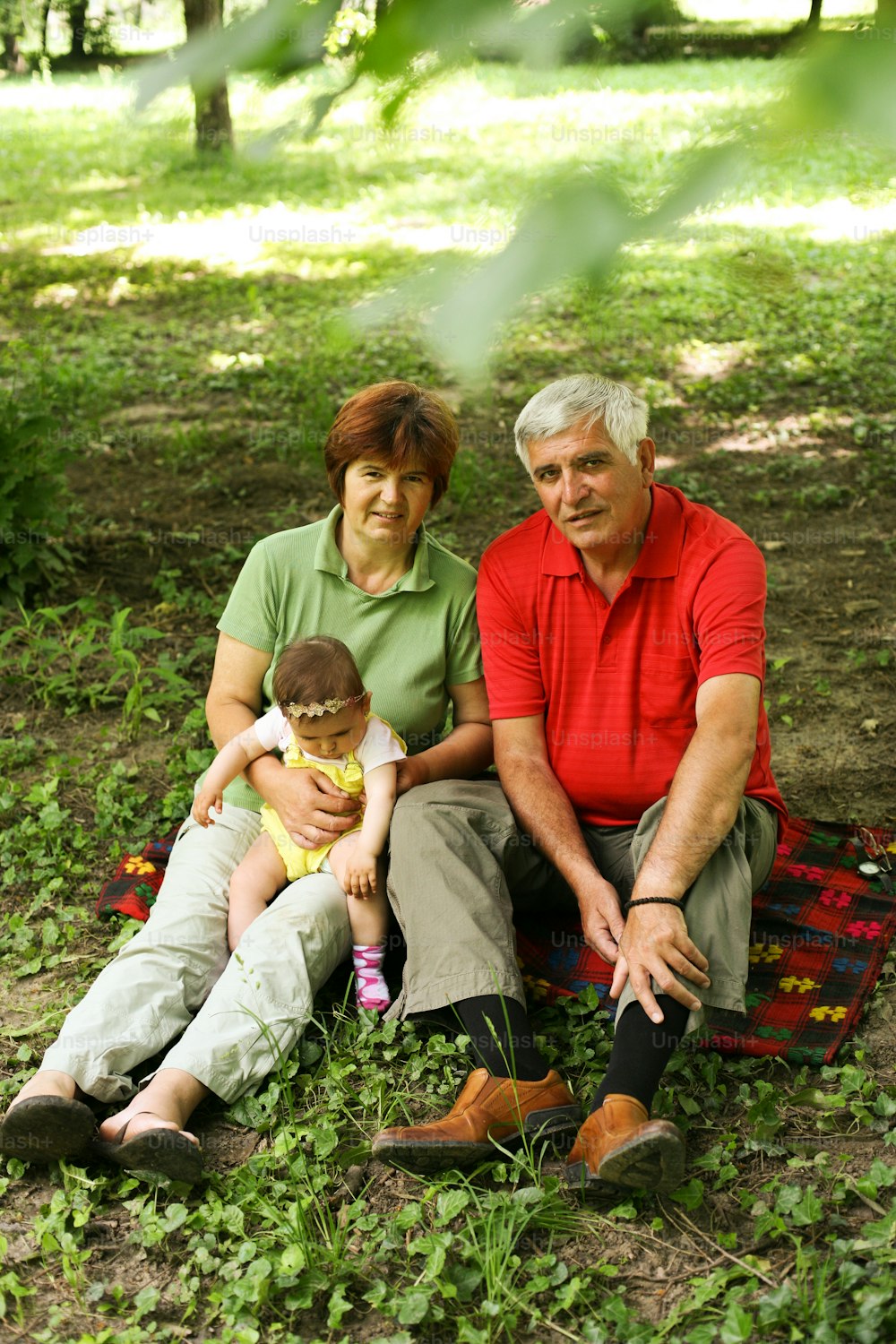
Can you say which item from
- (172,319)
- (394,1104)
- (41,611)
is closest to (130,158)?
(394,1104)

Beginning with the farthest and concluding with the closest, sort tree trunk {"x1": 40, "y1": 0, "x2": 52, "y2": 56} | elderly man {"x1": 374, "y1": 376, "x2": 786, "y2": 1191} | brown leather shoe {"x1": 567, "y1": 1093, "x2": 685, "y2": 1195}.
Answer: elderly man {"x1": 374, "y1": 376, "x2": 786, "y2": 1191} → brown leather shoe {"x1": 567, "y1": 1093, "x2": 685, "y2": 1195} → tree trunk {"x1": 40, "y1": 0, "x2": 52, "y2": 56}

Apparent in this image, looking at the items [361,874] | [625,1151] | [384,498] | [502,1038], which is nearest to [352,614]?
[384,498]

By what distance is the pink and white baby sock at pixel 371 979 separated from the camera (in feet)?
9.59

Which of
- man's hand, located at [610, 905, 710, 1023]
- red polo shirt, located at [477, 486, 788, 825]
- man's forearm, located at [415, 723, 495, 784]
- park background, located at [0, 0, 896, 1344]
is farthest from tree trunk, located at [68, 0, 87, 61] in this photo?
man's forearm, located at [415, 723, 495, 784]

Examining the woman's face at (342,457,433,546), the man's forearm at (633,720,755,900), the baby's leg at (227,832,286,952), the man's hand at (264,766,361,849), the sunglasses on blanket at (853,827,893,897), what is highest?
the woman's face at (342,457,433,546)

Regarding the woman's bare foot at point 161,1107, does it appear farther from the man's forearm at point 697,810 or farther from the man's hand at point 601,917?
the man's forearm at point 697,810

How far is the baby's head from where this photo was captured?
9.29 ft

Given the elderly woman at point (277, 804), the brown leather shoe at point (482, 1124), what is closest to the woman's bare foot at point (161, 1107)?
the elderly woman at point (277, 804)

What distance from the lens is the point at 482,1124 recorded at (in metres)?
2.45

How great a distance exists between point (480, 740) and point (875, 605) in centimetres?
255

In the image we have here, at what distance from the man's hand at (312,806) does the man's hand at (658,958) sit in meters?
0.75

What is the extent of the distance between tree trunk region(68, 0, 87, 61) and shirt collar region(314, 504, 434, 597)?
7.03 ft

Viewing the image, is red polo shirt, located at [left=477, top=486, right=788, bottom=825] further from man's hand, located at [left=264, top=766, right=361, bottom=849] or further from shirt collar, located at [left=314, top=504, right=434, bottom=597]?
man's hand, located at [left=264, top=766, right=361, bottom=849]

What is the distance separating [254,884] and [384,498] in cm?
96
